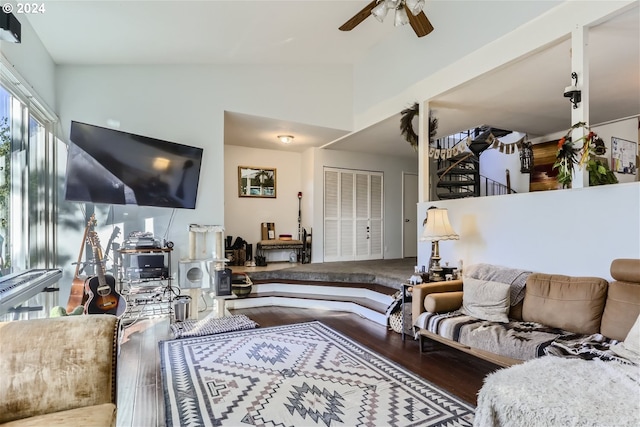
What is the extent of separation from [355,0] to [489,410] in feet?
12.8

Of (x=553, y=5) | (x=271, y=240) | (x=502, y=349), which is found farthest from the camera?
(x=271, y=240)

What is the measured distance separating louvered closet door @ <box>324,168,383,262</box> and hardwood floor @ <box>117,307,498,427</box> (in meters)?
2.48

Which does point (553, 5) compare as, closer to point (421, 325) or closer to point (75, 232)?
point (421, 325)

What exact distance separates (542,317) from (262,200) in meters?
5.16

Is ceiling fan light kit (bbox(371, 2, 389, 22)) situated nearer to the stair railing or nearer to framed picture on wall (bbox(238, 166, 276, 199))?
framed picture on wall (bbox(238, 166, 276, 199))

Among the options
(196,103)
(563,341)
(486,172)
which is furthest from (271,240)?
(563,341)

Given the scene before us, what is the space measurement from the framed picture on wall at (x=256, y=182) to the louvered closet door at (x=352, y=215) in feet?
3.69

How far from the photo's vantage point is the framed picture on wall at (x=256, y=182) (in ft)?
21.8

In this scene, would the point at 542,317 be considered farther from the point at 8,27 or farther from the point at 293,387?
the point at 8,27

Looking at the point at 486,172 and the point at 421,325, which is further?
the point at 486,172

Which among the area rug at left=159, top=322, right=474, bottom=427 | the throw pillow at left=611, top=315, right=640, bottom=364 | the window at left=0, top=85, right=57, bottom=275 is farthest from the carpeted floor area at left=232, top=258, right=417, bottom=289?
the throw pillow at left=611, top=315, right=640, bottom=364

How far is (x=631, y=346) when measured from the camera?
2.02 metres

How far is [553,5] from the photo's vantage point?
2902 millimetres

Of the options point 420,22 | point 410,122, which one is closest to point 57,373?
point 420,22
